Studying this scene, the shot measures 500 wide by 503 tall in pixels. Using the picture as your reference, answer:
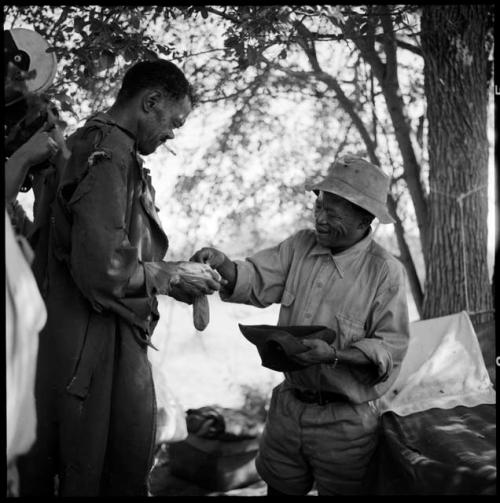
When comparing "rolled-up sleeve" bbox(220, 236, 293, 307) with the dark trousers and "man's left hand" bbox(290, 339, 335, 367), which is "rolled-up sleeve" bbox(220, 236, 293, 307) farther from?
the dark trousers

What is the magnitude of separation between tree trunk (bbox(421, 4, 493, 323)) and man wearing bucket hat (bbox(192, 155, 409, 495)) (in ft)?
7.33

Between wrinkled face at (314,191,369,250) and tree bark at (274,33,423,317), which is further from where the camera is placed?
tree bark at (274,33,423,317)

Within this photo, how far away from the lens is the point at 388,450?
10.5 feet

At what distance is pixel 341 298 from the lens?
10.5ft

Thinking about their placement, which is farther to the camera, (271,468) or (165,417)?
(165,417)

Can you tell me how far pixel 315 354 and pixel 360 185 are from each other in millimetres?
839

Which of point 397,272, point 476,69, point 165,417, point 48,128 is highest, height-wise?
point 476,69

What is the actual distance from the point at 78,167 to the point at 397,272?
159 cm

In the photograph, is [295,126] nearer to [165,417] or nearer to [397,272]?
[165,417]

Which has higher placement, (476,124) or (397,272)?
(476,124)

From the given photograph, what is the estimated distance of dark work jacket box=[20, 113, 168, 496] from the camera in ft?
7.66

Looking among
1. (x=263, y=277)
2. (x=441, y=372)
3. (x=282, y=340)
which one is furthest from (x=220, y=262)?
(x=441, y=372)

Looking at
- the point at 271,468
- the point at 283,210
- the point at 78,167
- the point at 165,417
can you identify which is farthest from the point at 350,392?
→ the point at 283,210

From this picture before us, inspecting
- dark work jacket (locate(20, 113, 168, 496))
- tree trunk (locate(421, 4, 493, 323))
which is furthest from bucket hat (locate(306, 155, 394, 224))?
tree trunk (locate(421, 4, 493, 323))
